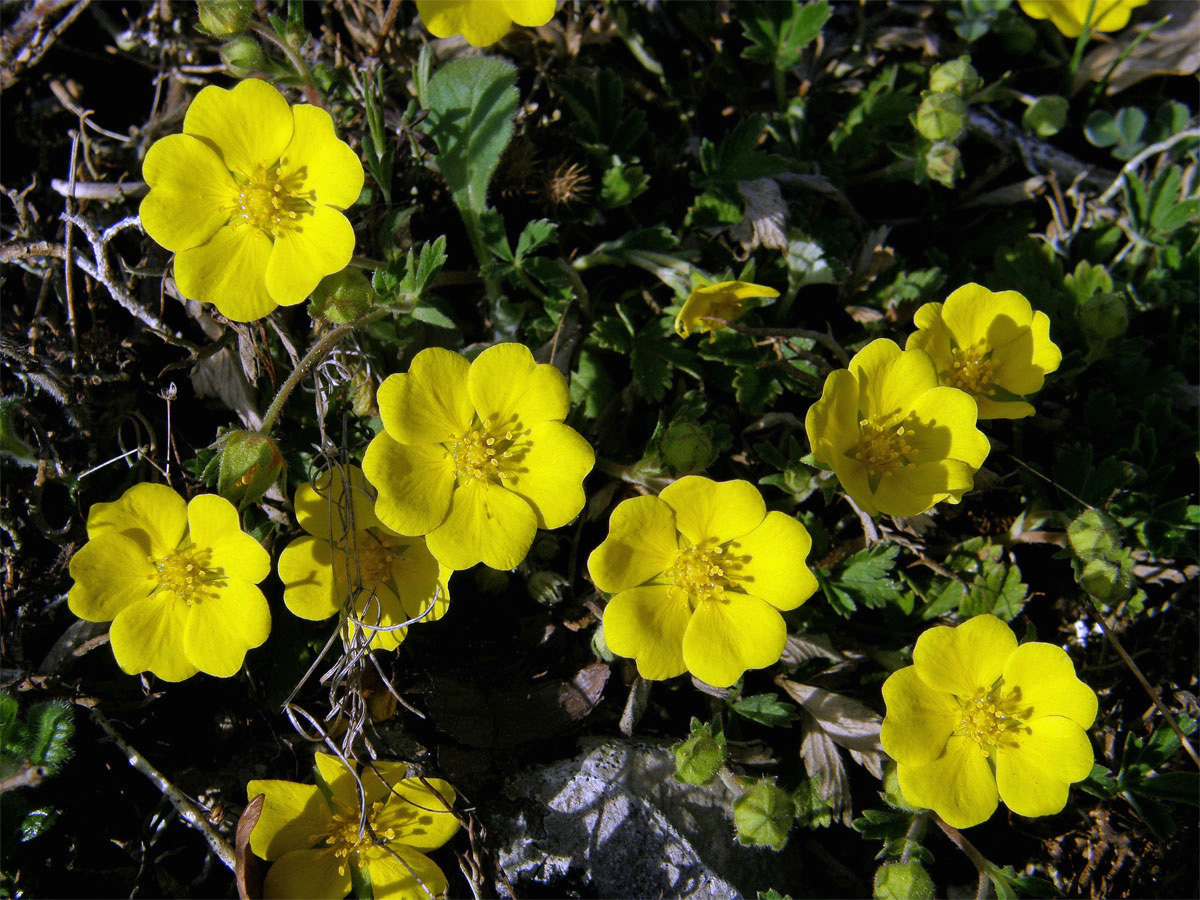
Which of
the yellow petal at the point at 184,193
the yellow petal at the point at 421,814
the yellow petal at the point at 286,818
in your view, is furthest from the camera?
the yellow petal at the point at 421,814

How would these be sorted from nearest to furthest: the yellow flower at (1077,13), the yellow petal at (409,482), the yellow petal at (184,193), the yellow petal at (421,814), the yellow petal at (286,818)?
the yellow petal at (409,482), the yellow petal at (184,193), the yellow petal at (286,818), the yellow petal at (421,814), the yellow flower at (1077,13)

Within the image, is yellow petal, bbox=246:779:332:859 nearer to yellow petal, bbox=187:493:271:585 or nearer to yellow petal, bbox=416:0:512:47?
yellow petal, bbox=187:493:271:585

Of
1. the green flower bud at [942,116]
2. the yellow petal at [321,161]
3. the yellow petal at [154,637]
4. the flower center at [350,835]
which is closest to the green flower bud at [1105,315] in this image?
the green flower bud at [942,116]

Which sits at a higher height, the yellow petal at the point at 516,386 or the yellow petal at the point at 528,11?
the yellow petal at the point at 528,11

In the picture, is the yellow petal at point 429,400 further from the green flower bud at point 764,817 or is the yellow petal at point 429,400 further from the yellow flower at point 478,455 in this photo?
the green flower bud at point 764,817

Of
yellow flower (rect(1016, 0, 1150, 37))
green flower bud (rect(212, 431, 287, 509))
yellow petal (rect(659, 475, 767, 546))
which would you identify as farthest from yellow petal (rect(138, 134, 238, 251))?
yellow flower (rect(1016, 0, 1150, 37))
